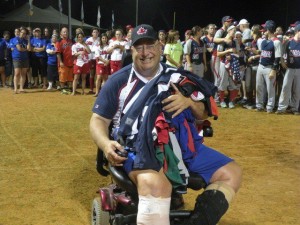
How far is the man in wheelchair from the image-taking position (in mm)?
2609

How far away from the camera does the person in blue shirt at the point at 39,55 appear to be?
13312 mm

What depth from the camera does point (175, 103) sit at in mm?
2779

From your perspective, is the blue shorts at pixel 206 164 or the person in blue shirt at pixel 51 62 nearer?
the blue shorts at pixel 206 164

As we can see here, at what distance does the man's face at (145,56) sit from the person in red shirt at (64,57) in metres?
10.1

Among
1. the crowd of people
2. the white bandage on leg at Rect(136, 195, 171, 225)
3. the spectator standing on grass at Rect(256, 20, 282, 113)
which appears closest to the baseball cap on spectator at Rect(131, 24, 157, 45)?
the white bandage on leg at Rect(136, 195, 171, 225)

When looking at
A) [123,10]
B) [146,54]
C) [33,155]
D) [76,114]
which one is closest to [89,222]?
[146,54]

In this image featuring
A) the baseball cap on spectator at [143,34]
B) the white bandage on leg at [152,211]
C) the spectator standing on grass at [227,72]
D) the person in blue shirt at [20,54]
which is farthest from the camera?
the person in blue shirt at [20,54]

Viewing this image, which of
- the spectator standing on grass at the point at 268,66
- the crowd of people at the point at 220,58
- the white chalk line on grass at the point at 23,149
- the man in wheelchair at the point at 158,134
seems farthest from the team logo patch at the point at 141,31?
the spectator standing on grass at the point at 268,66

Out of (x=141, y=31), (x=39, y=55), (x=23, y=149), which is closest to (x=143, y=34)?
(x=141, y=31)

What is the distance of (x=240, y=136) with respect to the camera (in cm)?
709

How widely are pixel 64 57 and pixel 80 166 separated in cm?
821

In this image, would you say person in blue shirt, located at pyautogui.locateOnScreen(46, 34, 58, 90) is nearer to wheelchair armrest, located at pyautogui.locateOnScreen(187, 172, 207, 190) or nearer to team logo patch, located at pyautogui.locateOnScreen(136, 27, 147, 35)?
team logo patch, located at pyautogui.locateOnScreen(136, 27, 147, 35)

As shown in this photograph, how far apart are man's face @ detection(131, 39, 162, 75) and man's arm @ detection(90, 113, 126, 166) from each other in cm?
46

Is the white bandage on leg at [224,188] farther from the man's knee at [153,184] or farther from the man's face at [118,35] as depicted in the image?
the man's face at [118,35]
